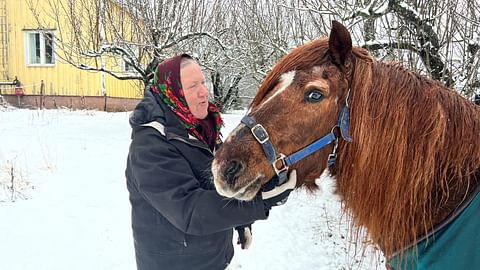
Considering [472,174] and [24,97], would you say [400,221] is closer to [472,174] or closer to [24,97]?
[472,174]

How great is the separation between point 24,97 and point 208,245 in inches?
720

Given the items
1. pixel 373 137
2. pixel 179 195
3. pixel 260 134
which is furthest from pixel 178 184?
pixel 373 137

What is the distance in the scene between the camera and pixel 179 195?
1804mm

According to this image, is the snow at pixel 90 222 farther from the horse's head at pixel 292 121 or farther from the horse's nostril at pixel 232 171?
the horse's nostril at pixel 232 171

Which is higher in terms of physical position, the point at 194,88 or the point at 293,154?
the point at 194,88

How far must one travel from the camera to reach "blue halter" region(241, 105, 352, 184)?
1.66 m

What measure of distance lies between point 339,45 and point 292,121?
0.40 meters

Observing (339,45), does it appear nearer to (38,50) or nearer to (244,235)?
(244,235)

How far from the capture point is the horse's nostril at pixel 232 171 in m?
1.59

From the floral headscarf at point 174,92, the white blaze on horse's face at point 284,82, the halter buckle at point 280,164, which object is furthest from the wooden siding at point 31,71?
the halter buckle at point 280,164

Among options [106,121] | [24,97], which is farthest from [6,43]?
[106,121]

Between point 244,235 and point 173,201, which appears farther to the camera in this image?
point 244,235

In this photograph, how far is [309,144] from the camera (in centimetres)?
174

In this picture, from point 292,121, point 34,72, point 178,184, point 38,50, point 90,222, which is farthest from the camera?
point 38,50
